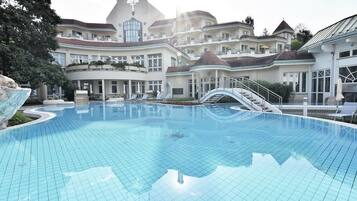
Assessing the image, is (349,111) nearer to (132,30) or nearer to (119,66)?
(119,66)

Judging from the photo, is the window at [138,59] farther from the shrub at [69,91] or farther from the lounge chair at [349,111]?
the lounge chair at [349,111]

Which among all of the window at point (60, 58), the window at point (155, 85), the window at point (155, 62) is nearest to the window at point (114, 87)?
the window at point (155, 85)

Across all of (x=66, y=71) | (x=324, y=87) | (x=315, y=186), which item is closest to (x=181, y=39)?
(x=66, y=71)

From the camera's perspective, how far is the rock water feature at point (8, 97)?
8039mm

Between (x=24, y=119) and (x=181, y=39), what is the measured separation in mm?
32261

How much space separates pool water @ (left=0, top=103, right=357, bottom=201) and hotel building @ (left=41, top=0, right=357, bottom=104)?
961 centimetres

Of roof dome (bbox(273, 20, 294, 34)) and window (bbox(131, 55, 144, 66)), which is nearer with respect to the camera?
window (bbox(131, 55, 144, 66))

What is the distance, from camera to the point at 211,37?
121 ft

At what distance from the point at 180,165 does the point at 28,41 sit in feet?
71.0

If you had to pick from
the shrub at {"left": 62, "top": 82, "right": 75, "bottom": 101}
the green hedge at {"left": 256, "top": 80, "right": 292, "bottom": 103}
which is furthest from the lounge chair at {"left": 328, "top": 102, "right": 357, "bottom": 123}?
the shrub at {"left": 62, "top": 82, "right": 75, "bottom": 101}

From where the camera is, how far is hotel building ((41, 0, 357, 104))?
15.8 metres

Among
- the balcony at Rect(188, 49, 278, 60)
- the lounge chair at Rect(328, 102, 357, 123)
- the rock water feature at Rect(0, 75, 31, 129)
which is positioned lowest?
the lounge chair at Rect(328, 102, 357, 123)

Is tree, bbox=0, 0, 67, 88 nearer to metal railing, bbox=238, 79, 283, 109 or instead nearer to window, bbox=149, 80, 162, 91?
window, bbox=149, 80, 162, 91

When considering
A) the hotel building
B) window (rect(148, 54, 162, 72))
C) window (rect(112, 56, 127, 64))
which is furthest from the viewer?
window (rect(112, 56, 127, 64))
